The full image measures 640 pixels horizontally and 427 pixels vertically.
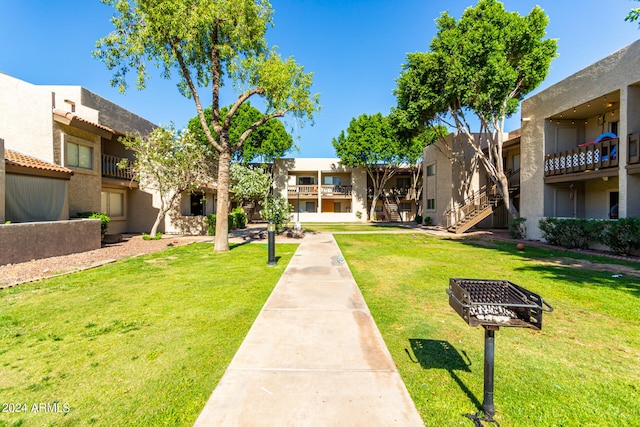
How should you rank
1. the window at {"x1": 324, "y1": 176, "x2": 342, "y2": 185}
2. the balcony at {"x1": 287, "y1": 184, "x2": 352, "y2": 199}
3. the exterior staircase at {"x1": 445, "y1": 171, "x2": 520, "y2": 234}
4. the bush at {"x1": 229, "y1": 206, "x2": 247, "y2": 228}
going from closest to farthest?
the exterior staircase at {"x1": 445, "y1": 171, "x2": 520, "y2": 234} < the bush at {"x1": 229, "y1": 206, "x2": 247, "y2": 228} < the balcony at {"x1": 287, "y1": 184, "x2": 352, "y2": 199} < the window at {"x1": 324, "y1": 176, "x2": 342, "y2": 185}

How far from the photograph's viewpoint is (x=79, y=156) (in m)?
14.2

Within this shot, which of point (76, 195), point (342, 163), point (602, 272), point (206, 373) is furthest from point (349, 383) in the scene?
point (342, 163)

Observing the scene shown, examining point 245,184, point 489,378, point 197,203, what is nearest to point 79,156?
point 197,203

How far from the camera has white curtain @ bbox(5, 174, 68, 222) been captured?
34.7ft

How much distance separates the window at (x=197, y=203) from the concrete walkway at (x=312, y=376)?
19046 mm

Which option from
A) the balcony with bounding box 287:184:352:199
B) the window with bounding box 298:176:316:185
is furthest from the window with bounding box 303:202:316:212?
the window with bounding box 298:176:316:185

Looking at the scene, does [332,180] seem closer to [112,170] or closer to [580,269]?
[112,170]

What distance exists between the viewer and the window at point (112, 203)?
1691 centimetres

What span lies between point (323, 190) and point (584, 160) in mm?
26204

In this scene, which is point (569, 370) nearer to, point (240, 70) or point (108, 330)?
point (108, 330)

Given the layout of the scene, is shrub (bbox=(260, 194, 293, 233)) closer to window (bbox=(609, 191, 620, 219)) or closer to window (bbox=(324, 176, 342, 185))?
window (bbox=(609, 191, 620, 219))

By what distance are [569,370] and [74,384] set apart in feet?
18.2

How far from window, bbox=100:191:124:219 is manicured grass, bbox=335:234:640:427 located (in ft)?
55.7

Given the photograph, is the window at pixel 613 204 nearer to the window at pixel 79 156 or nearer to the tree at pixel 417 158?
the tree at pixel 417 158
